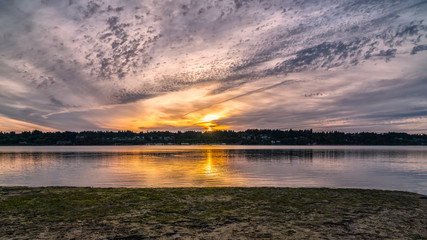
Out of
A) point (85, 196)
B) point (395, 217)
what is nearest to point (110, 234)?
point (85, 196)

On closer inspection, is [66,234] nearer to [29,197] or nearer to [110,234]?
[110,234]

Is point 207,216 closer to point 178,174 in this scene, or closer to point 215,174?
point 178,174

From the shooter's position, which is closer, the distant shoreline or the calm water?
the distant shoreline

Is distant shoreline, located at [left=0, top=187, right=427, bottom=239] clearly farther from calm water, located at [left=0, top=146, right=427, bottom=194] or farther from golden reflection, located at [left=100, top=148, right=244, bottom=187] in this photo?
golden reflection, located at [left=100, top=148, right=244, bottom=187]

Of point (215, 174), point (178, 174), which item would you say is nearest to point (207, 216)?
point (178, 174)

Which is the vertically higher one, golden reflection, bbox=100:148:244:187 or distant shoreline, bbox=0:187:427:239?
distant shoreline, bbox=0:187:427:239

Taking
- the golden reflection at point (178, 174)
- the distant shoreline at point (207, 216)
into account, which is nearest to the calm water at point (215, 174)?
the golden reflection at point (178, 174)

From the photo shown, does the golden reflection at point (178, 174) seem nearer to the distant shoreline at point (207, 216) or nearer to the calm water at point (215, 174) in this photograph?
the calm water at point (215, 174)

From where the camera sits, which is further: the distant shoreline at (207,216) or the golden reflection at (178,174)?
the golden reflection at (178,174)

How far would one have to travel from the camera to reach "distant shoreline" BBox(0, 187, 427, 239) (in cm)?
929

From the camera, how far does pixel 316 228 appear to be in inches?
389

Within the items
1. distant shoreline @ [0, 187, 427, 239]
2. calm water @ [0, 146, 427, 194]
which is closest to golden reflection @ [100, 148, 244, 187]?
calm water @ [0, 146, 427, 194]

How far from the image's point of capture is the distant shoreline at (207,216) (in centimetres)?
929

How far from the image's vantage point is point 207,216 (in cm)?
1153
